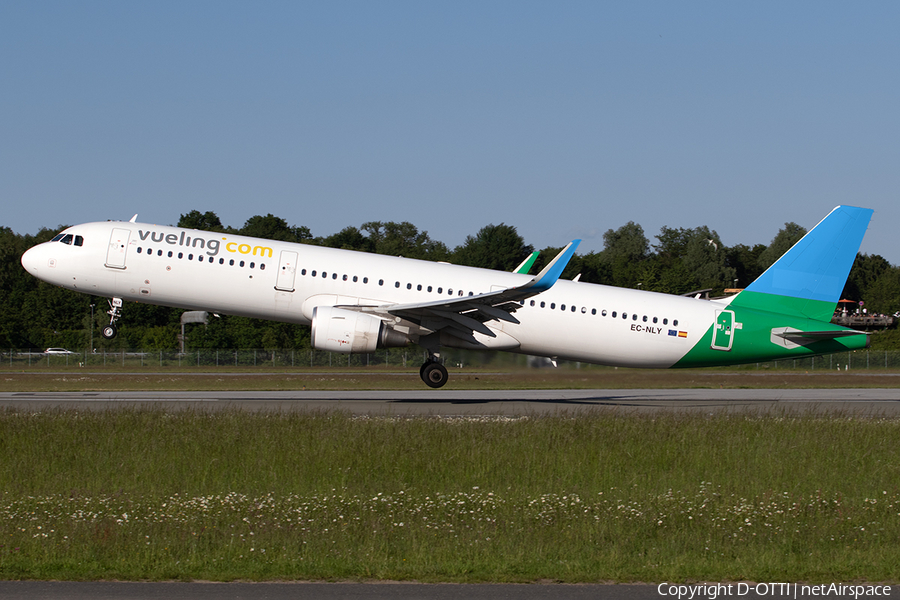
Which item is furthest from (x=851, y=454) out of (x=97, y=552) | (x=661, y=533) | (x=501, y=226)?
(x=501, y=226)

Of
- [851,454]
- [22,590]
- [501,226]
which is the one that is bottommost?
[22,590]

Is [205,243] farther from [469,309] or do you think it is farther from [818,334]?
[818,334]

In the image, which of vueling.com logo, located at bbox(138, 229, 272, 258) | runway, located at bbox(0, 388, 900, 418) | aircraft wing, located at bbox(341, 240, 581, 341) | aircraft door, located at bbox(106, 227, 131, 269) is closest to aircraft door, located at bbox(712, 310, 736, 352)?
runway, located at bbox(0, 388, 900, 418)

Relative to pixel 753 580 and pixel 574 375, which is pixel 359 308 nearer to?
pixel 574 375

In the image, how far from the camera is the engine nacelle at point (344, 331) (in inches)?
934

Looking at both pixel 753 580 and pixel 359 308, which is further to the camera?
pixel 359 308

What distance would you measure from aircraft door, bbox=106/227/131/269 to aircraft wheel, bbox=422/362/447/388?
9376 millimetres

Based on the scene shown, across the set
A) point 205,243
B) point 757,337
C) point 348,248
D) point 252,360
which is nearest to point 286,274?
point 205,243

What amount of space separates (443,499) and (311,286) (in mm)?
14814

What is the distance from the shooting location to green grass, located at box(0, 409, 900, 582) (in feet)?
28.3

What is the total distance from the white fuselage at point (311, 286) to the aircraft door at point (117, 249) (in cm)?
3

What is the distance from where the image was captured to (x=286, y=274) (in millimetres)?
24812

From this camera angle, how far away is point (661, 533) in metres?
9.80

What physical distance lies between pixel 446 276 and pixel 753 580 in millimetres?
18122
